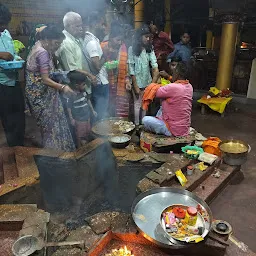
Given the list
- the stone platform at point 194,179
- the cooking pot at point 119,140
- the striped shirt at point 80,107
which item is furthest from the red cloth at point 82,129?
the stone platform at point 194,179

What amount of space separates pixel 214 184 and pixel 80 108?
113 inches

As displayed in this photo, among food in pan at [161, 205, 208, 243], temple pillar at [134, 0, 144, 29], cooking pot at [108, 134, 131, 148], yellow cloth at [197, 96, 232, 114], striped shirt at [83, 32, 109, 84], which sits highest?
temple pillar at [134, 0, 144, 29]

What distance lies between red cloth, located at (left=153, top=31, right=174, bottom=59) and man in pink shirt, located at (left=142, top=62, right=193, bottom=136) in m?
3.64

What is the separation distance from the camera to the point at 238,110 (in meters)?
8.66

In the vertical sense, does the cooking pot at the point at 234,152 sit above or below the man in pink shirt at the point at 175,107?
below

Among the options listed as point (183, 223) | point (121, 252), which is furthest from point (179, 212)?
point (121, 252)

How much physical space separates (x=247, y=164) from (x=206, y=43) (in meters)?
11.2

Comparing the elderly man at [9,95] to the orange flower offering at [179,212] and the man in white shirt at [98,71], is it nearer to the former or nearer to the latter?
the man in white shirt at [98,71]

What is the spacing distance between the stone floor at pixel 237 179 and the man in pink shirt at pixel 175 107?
142 cm

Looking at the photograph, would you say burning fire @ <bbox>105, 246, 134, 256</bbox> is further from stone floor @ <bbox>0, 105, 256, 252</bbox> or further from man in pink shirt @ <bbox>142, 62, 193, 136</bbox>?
man in pink shirt @ <bbox>142, 62, 193, 136</bbox>

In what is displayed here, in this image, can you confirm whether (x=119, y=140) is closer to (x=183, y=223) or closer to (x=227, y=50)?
(x=183, y=223)

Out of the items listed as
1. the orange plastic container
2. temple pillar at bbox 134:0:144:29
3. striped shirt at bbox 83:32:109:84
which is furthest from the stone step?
temple pillar at bbox 134:0:144:29

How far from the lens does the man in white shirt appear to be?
5204 mm

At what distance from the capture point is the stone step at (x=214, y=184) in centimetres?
402
